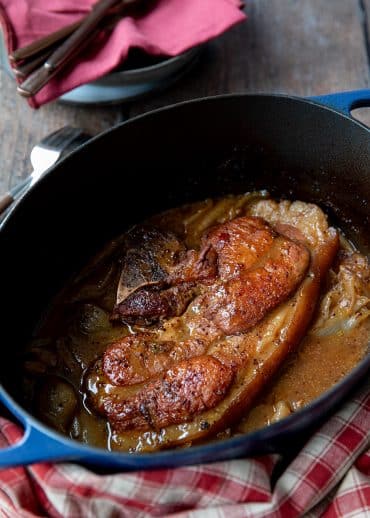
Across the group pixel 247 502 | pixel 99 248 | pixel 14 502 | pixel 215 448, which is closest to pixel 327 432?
pixel 247 502

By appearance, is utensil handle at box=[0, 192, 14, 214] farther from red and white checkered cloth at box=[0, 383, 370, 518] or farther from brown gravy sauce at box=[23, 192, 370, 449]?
red and white checkered cloth at box=[0, 383, 370, 518]

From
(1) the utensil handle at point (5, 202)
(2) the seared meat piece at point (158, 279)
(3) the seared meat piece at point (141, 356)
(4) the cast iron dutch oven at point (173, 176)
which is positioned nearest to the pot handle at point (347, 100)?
(4) the cast iron dutch oven at point (173, 176)

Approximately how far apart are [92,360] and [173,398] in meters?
0.30

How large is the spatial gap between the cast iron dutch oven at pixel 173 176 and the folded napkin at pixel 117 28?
40cm

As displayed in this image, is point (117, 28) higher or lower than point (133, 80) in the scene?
higher

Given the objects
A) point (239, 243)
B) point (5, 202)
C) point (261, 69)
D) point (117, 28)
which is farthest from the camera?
point (261, 69)

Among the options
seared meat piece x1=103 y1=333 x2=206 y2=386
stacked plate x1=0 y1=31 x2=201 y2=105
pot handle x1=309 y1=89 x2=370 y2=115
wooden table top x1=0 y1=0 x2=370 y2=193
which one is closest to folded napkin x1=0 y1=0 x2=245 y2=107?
stacked plate x1=0 y1=31 x2=201 y2=105

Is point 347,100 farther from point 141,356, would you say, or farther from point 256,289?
point 141,356

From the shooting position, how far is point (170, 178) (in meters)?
2.29

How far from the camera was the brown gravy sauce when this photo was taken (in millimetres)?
1848

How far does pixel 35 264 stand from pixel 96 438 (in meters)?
0.55

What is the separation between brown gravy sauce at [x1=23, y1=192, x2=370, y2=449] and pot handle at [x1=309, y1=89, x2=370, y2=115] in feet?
1.48

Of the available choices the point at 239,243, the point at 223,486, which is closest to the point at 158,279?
the point at 239,243

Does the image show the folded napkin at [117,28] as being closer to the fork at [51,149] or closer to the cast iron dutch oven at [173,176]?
the fork at [51,149]
